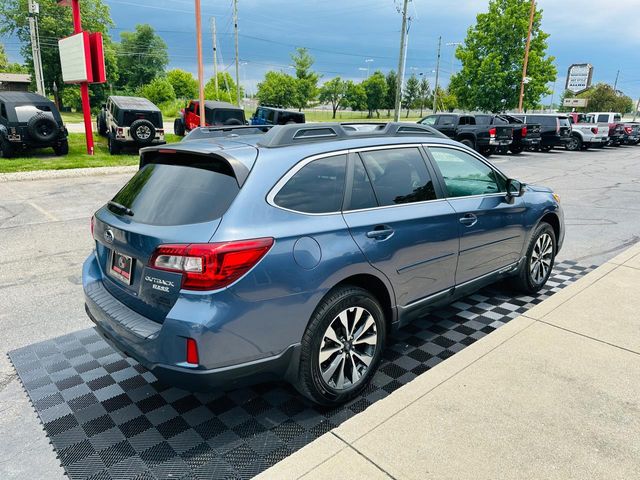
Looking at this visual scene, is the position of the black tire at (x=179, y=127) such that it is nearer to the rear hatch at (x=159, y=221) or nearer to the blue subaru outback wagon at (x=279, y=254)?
the blue subaru outback wagon at (x=279, y=254)

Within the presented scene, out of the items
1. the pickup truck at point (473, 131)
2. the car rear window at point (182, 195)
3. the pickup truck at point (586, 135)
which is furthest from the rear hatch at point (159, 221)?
the pickup truck at point (586, 135)

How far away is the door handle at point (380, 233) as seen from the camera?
3.07 metres

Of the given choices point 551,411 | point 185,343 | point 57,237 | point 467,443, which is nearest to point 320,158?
point 185,343

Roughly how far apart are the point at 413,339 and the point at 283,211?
200 cm

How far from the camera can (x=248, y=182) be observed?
8.73 feet

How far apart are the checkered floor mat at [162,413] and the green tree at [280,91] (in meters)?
80.7

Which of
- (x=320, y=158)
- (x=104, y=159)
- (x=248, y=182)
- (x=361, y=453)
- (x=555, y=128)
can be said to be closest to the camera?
(x=361, y=453)

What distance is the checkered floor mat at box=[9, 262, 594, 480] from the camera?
258 cm

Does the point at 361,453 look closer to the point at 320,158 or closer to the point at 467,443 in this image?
the point at 467,443

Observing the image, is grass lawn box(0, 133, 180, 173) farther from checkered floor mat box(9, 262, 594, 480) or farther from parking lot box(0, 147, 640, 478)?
checkered floor mat box(9, 262, 594, 480)

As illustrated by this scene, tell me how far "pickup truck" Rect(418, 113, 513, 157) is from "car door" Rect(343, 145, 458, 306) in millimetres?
17961

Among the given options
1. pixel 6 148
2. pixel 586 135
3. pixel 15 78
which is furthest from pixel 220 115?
pixel 15 78

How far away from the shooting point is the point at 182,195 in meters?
2.78

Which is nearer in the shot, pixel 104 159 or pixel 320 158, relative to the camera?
pixel 320 158
